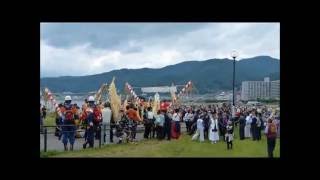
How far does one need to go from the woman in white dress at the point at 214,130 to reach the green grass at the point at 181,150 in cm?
7

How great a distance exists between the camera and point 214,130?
29.9 feet

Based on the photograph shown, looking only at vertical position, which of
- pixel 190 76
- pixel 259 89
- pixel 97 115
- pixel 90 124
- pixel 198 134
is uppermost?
pixel 190 76

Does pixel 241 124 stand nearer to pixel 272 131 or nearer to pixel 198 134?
pixel 272 131

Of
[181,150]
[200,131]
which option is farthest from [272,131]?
[181,150]

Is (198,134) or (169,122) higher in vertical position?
(169,122)

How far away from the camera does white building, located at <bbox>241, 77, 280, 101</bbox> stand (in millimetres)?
8953

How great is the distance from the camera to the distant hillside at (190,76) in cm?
888

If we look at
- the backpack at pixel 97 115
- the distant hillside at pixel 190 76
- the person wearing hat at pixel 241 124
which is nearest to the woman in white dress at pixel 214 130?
the person wearing hat at pixel 241 124

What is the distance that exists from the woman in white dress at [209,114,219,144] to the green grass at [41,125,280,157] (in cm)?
7

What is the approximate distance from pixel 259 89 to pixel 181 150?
1.16 metres

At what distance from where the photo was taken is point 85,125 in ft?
29.7

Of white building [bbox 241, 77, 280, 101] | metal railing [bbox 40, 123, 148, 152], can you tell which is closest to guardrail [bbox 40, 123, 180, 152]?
metal railing [bbox 40, 123, 148, 152]
